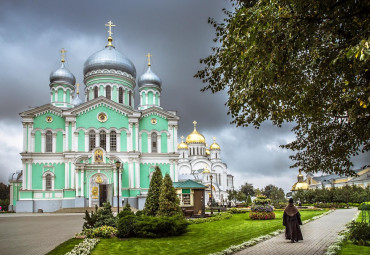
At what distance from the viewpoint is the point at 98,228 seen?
14086 millimetres

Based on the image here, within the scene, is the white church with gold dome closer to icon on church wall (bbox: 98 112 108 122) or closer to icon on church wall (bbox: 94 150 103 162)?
icon on church wall (bbox: 98 112 108 122)

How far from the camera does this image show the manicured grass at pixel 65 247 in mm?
11038

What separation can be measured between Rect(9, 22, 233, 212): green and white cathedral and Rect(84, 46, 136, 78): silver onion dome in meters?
0.97

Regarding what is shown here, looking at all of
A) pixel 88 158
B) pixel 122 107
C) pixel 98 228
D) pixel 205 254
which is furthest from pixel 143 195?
pixel 205 254

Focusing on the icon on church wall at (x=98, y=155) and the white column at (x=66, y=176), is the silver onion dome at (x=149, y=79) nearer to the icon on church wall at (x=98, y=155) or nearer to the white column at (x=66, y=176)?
the icon on church wall at (x=98, y=155)

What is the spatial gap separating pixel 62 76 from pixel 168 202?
31314 millimetres

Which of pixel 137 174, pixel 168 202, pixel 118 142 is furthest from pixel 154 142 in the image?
pixel 168 202

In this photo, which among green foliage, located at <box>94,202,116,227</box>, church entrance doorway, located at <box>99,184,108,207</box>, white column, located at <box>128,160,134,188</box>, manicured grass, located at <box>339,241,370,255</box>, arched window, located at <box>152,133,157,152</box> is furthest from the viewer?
arched window, located at <box>152,133,157,152</box>

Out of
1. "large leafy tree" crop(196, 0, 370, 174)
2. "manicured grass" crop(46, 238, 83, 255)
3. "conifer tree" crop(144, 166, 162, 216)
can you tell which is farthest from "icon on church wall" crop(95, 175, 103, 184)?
"large leafy tree" crop(196, 0, 370, 174)

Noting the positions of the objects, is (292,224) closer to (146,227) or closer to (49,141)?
(146,227)

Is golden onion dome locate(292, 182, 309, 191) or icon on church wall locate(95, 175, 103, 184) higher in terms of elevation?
icon on church wall locate(95, 175, 103, 184)

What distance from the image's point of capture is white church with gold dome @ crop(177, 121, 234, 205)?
67537 mm

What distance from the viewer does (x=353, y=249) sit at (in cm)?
1066

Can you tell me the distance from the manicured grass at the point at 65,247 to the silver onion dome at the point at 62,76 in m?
34.5
